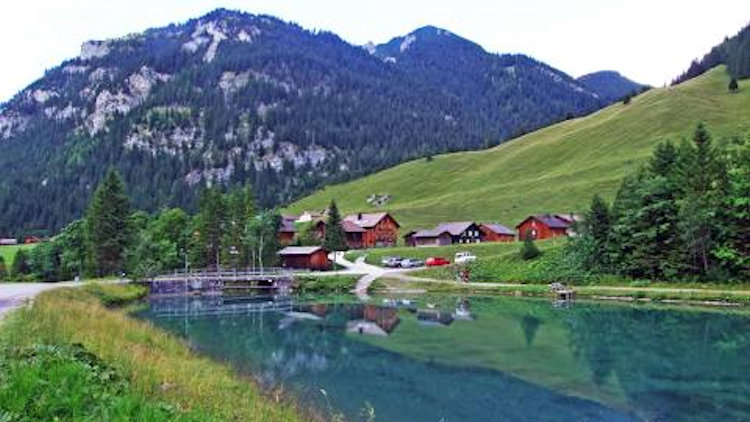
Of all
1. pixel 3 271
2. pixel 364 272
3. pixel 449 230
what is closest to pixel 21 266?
pixel 3 271

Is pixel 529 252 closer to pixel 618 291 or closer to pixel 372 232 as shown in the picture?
pixel 618 291

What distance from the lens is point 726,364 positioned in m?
36.7

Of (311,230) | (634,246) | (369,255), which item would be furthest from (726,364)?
(311,230)

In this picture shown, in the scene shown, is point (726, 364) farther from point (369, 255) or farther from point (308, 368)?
point (369, 255)

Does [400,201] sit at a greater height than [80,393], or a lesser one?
greater

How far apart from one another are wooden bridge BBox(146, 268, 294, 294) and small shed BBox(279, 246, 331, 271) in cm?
1349

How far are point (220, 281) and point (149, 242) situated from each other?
16.2 meters

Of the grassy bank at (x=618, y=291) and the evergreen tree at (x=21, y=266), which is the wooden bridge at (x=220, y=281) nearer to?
the grassy bank at (x=618, y=291)

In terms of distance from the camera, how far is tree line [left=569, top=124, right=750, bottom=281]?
230 ft

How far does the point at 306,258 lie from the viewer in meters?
118

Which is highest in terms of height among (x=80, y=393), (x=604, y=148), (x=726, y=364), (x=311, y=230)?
(x=604, y=148)

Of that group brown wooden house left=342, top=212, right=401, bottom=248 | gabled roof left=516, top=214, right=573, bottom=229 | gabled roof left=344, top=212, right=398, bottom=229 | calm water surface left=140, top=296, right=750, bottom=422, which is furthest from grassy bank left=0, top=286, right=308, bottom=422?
gabled roof left=344, top=212, right=398, bottom=229

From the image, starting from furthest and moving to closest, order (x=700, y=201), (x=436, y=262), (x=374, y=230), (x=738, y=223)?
(x=374, y=230), (x=436, y=262), (x=700, y=201), (x=738, y=223)

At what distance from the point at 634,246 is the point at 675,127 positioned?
108 metres
